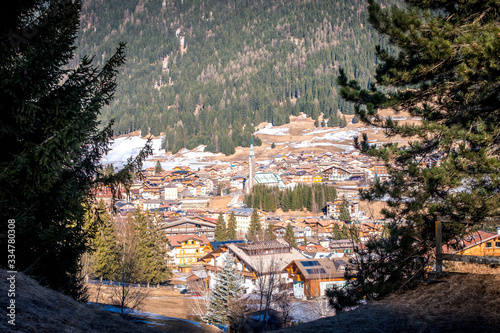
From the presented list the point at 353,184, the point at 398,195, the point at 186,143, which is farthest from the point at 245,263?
the point at 186,143

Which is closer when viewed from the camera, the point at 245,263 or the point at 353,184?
the point at 245,263

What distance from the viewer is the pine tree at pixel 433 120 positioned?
7.41 meters

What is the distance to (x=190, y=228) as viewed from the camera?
66062mm

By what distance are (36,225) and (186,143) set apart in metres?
162

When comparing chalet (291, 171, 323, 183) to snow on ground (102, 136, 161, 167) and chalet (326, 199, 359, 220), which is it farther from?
snow on ground (102, 136, 161, 167)

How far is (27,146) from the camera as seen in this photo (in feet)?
21.3

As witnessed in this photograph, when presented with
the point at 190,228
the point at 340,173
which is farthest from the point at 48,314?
the point at 340,173

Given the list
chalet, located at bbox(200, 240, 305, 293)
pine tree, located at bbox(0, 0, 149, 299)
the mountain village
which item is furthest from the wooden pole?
chalet, located at bbox(200, 240, 305, 293)

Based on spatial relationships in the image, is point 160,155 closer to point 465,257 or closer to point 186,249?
point 186,249

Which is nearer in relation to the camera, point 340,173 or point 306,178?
point 306,178

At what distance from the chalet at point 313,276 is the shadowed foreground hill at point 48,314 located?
23.2m

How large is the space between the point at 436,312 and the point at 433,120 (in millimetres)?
4865

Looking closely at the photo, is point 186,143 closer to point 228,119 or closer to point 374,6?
point 228,119

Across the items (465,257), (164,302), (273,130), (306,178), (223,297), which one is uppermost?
(273,130)
